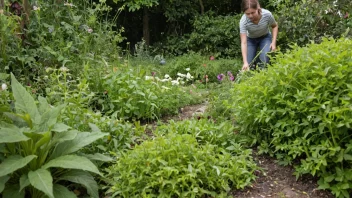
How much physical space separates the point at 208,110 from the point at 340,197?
1701 millimetres

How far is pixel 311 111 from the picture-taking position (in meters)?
2.73

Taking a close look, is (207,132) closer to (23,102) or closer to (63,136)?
(63,136)

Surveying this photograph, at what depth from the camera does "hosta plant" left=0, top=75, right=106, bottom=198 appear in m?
2.34

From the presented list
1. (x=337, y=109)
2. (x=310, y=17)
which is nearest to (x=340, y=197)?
(x=337, y=109)

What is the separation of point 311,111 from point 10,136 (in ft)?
7.02

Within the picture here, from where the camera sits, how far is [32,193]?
2594mm

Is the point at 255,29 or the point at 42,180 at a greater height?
the point at 255,29

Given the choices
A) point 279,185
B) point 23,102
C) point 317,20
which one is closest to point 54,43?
point 23,102

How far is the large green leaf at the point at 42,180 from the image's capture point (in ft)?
7.01

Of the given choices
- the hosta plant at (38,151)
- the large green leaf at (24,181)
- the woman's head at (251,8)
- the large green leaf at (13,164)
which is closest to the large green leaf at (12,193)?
the hosta plant at (38,151)

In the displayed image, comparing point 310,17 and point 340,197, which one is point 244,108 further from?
point 310,17

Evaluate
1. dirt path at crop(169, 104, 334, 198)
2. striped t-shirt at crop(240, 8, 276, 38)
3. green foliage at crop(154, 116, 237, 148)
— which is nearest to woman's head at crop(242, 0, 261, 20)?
striped t-shirt at crop(240, 8, 276, 38)

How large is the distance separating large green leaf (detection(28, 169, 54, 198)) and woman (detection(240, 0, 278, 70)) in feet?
11.5

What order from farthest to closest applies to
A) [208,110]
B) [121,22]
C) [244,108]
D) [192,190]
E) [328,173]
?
[121,22] < [208,110] < [244,108] < [328,173] < [192,190]
